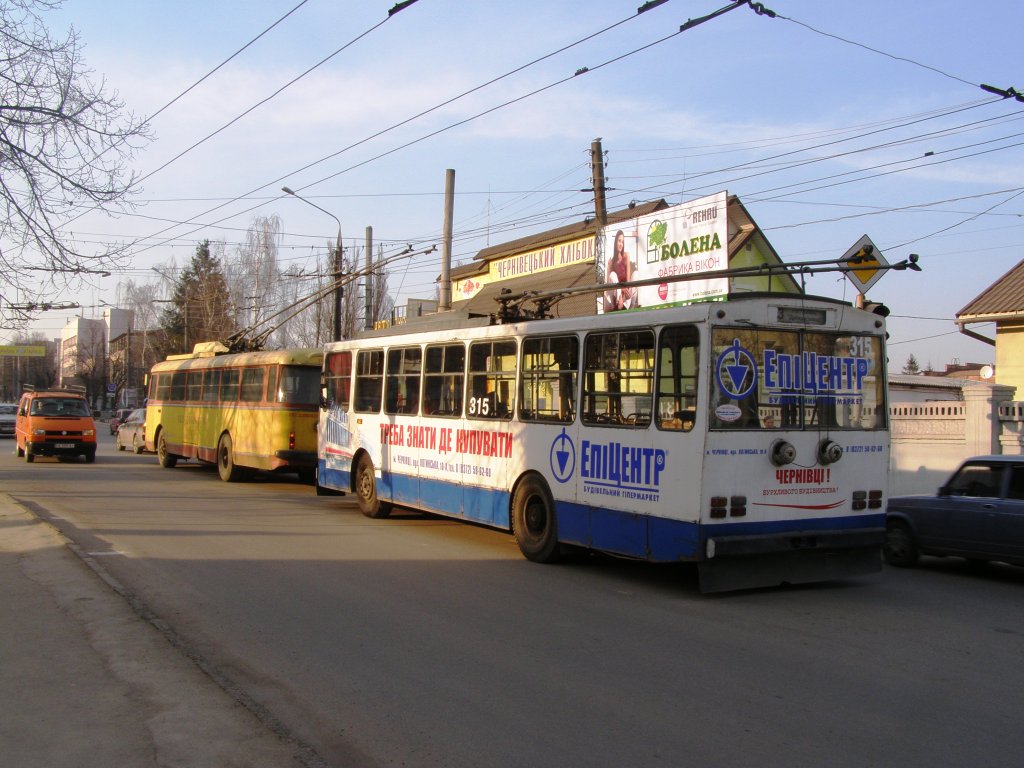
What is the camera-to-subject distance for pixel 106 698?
239 inches

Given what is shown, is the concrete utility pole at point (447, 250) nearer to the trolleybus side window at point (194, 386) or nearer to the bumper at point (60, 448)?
the trolleybus side window at point (194, 386)

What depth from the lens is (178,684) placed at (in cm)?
634

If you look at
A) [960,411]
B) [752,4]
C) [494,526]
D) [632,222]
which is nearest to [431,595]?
[494,526]

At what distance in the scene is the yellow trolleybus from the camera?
19766 millimetres

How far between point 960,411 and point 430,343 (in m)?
9.83

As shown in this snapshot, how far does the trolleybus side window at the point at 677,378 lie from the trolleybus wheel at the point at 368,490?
7122mm

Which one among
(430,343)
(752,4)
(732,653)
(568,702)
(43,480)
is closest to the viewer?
(568,702)

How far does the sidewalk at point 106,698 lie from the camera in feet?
Result: 16.7

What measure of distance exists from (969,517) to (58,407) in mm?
25998

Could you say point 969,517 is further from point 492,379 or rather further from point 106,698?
point 106,698

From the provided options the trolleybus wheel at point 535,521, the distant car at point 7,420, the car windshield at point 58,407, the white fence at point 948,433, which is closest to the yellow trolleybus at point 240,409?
the car windshield at point 58,407

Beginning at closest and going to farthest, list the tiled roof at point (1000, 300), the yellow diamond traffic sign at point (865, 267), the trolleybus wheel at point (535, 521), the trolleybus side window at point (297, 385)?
the trolleybus wheel at point (535, 521) < the yellow diamond traffic sign at point (865, 267) < the trolleybus side window at point (297, 385) < the tiled roof at point (1000, 300)

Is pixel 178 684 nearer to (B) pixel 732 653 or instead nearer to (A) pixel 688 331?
(B) pixel 732 653

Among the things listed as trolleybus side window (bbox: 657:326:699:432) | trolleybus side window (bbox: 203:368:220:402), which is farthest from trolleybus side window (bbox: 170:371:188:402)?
trolleybus side window (bbox: 657:326:699:432)
